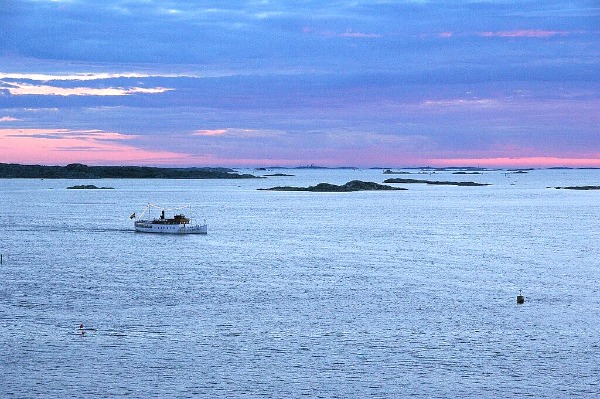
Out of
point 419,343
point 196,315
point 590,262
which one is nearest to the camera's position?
point 419,343

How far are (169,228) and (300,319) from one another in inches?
2448

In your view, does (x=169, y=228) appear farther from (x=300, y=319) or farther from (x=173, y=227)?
(x=300, y=319)

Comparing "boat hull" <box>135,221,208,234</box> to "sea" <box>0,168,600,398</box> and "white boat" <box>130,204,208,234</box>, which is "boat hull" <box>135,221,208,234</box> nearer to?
"white boat" <box>130,204,208,234</box>

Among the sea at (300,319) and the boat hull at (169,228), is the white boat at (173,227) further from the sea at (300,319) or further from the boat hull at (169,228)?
the sea at (300,319)

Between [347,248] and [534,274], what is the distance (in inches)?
1016

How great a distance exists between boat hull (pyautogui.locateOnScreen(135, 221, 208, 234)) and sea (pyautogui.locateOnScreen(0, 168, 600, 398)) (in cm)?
1208

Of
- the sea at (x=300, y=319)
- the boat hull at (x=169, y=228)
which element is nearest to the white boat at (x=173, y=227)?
the boat hull at (x=169, y=228)

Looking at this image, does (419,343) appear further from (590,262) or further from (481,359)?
(590,262)

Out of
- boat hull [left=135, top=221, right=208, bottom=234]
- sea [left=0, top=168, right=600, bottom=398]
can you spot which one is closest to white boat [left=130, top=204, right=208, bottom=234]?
boat hull [left=135, top=221, right=208, bottom=234]

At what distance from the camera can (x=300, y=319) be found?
4522 centimetres

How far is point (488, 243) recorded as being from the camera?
89.8 metres

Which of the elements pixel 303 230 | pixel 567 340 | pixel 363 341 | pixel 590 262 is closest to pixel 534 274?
pixel 590 262

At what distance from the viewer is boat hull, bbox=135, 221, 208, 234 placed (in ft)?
341

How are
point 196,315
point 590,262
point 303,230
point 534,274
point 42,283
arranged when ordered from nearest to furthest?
point 196,315
point 42,283
point 534,274
point 590,262
point 303,230
